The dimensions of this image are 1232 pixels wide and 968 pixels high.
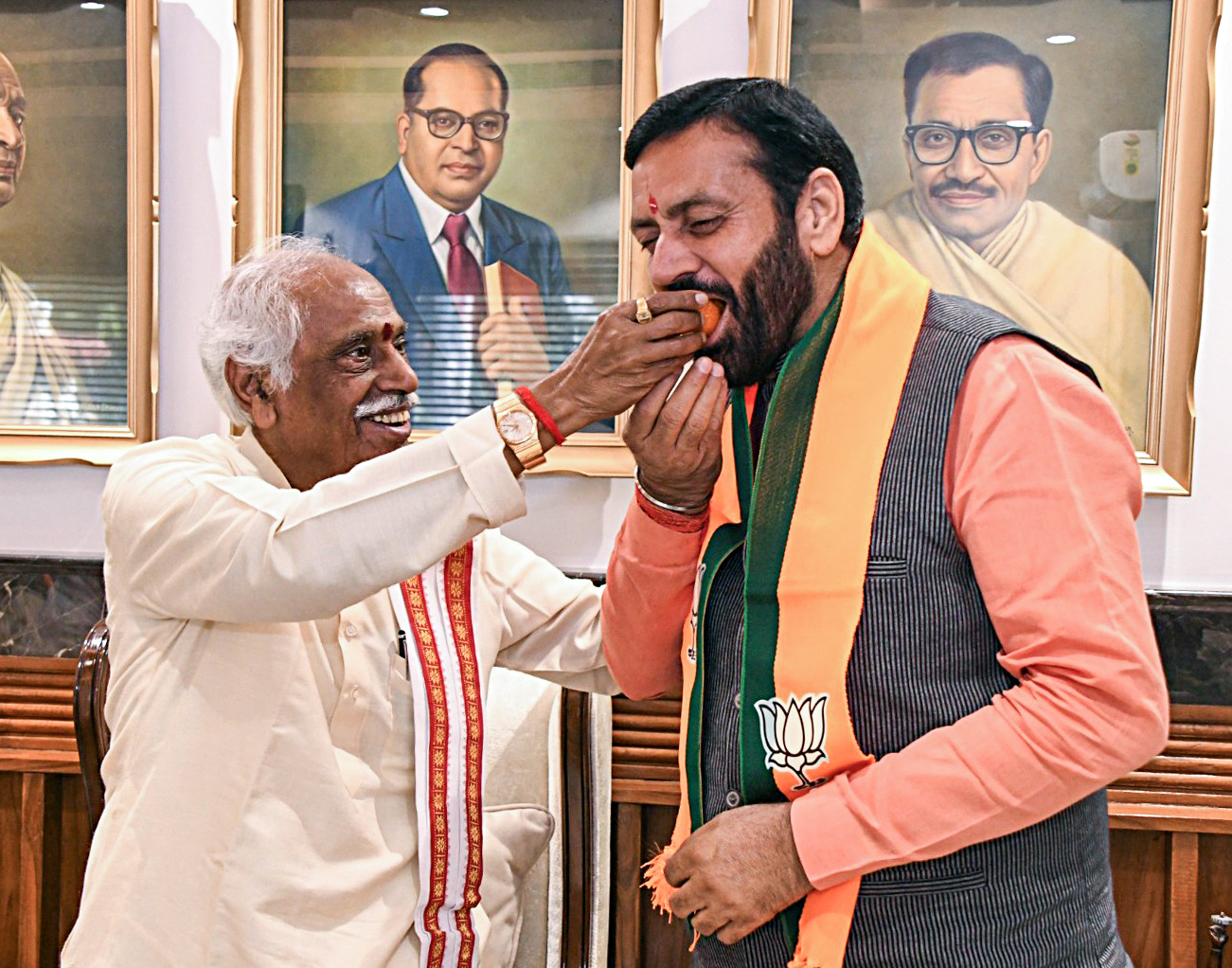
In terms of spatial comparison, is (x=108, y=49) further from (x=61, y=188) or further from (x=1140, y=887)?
(x=1140, y=887)

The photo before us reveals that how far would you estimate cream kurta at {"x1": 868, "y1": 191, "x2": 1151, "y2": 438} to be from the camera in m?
2.33

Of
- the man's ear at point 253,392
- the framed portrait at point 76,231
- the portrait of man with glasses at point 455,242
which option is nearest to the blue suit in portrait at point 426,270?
the portrait of man with glasses at point 455,242

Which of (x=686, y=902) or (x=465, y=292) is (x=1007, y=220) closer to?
(x=465, y=292)

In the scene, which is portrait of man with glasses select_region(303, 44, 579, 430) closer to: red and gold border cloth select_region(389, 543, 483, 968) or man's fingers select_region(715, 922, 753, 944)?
red and gold border cloth select_region(389, 543, 483, 968)

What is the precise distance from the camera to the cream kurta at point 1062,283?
233 centimetres

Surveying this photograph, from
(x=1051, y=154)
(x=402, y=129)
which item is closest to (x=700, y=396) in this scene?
(x=1051, y=154)

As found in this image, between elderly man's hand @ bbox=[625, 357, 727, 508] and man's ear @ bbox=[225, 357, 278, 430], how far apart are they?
2.19 feet

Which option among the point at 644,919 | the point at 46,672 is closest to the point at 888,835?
the point at 644,919

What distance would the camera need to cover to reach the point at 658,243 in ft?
4.49

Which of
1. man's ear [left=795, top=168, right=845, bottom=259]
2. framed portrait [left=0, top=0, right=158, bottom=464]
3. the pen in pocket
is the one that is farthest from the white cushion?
framed portrait [left=0, top=0, right=158, bottom=464]

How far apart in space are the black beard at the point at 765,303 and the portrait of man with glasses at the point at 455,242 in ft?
3.80

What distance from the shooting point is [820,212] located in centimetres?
135

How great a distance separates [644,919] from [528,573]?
0.97m

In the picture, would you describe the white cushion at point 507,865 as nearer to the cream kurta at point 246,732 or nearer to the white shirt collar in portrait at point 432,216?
the cream kurta at point 246,732
